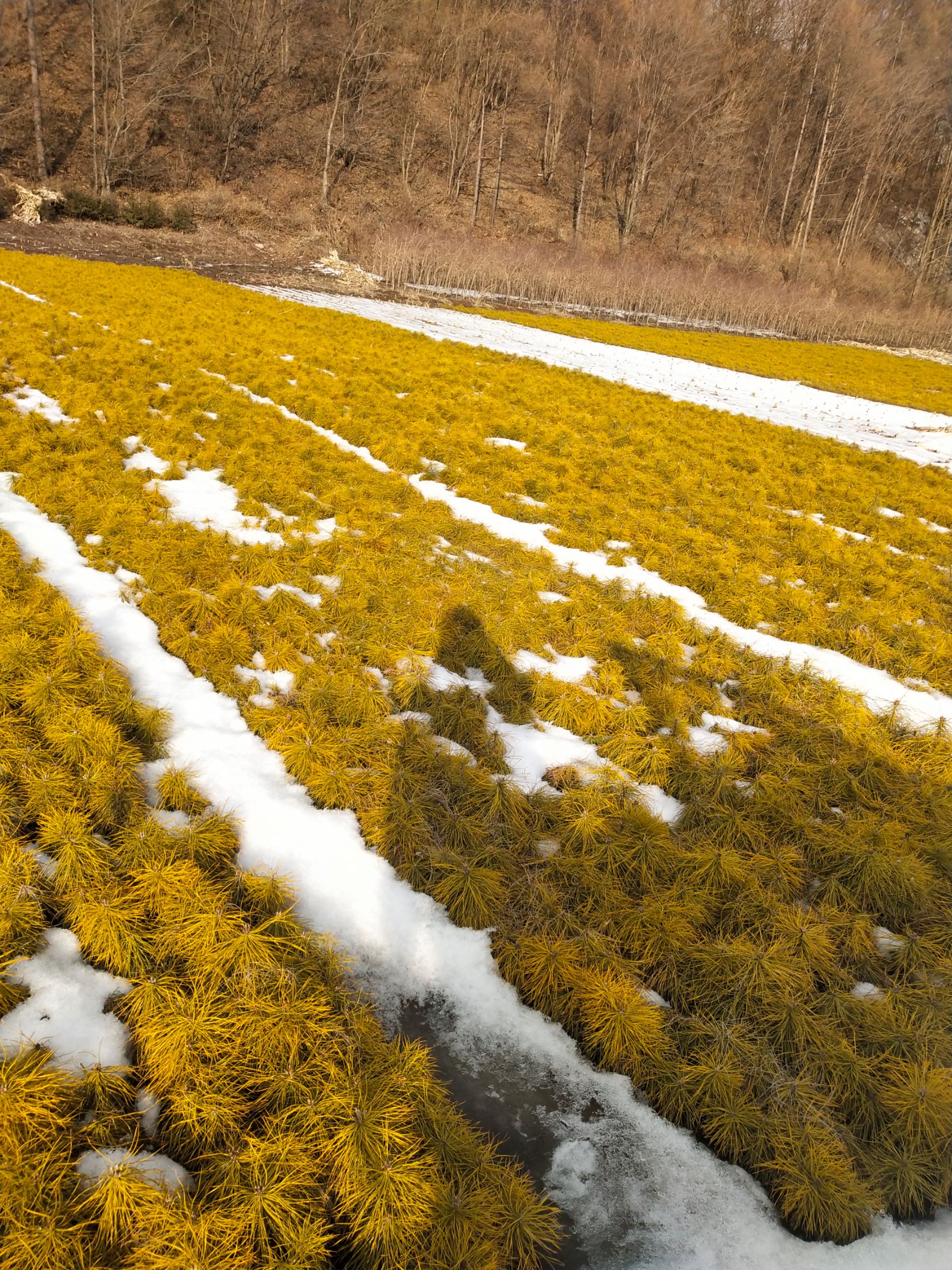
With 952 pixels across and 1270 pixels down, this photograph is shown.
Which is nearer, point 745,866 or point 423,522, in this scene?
point 745,866

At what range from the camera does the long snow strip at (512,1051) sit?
1.65 metres

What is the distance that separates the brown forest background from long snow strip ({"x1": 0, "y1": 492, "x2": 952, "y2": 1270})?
1922cm

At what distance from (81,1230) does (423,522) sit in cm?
436

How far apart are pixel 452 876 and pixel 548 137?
148ft

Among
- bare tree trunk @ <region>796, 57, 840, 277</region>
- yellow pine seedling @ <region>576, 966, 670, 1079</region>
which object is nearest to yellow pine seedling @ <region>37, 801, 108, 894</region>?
yellow pine seedling @ <region>576, 966, 670, 1079</region>

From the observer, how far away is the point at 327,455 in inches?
235

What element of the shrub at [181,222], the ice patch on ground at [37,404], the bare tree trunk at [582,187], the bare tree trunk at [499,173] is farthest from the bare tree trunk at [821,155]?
the ice patch on ground at [37,404]

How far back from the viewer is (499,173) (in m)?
34.7

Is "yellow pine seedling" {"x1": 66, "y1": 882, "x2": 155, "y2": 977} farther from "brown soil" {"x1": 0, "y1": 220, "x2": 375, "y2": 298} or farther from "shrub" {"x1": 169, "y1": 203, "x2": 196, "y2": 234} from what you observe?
"shrub" {"x1": 169, "y1": 203, "x2": 196, "y2": 234}

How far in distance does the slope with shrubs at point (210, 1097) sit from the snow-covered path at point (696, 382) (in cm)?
1020

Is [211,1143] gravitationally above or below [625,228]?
below

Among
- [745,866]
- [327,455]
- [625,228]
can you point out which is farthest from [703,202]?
[745,866]

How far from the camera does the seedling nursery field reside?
1590 mm

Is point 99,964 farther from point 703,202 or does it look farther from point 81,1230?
point 703,202
